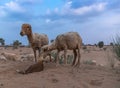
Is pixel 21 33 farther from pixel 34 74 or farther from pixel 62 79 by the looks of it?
pixel 62 79

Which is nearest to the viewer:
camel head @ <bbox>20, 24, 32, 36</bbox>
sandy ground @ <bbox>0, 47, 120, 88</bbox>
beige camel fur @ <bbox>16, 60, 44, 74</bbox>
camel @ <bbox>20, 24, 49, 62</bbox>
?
sandy ground @ <bbox>0, 47, 120, 88</bbox>

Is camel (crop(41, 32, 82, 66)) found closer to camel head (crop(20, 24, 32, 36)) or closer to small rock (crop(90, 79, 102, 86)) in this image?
camel head (crop(20, 24, 32, 36))

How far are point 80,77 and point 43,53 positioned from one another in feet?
7.78

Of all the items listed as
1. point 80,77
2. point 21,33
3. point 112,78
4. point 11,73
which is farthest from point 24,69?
point 112,78

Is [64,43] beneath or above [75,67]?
above

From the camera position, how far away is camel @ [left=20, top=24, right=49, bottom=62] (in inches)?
625

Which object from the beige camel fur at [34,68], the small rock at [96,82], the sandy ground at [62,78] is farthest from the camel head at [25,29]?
the small rock at [96,82]

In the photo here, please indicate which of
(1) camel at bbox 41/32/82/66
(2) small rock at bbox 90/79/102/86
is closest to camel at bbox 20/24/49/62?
(1) camel at bbox 41/32/82/66

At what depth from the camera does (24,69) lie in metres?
14.8

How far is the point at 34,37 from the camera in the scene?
54.6ft

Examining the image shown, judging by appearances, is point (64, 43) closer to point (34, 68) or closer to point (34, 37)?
point (34, 68)

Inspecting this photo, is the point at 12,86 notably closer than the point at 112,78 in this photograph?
Yes

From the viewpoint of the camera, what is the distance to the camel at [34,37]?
625 inches

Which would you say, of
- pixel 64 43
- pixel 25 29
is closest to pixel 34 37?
pixel 25 29
